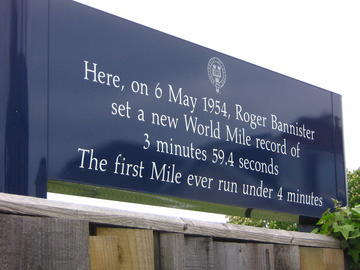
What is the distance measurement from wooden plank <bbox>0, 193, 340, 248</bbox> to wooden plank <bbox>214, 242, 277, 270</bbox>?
4 cm

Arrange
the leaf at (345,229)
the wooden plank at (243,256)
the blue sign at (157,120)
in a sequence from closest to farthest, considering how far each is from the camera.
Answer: the wooden plank at (243,256), the blue sign at (157,120), the leaf at (345,229)

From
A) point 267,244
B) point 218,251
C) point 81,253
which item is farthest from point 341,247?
point 81,253

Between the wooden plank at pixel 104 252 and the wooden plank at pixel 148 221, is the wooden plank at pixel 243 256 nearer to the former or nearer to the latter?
the wooden plank at pixel 148 221

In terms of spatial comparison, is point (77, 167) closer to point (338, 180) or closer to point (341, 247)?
point (341, 247)

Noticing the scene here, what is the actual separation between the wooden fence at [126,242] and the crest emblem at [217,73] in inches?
55.6

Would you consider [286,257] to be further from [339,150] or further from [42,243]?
[339,150]

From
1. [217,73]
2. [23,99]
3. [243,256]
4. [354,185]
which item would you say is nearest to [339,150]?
[217,73]

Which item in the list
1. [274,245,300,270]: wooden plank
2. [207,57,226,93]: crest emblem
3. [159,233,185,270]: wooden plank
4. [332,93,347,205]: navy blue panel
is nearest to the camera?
[159,233,185,270]: wooden plank

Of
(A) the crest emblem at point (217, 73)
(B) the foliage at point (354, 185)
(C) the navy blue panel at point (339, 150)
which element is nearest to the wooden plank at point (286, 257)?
(A) the crest emblem at point (217, 73)

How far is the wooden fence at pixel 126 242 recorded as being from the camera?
2.78 m

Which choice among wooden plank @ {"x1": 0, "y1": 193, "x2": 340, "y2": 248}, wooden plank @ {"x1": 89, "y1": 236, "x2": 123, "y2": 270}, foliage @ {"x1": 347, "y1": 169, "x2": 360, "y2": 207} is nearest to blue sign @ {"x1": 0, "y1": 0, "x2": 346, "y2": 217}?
wooden plank @ {"x1": 0, "y1": 193, "x2": 340, "y2": 248}

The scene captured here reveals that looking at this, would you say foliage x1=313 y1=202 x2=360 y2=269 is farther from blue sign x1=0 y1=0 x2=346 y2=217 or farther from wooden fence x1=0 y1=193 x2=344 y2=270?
blue sign x1=0 y1=0 x2=346 y2=217

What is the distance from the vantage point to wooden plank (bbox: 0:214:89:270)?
2705 mm

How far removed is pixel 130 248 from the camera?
3.17 metres
